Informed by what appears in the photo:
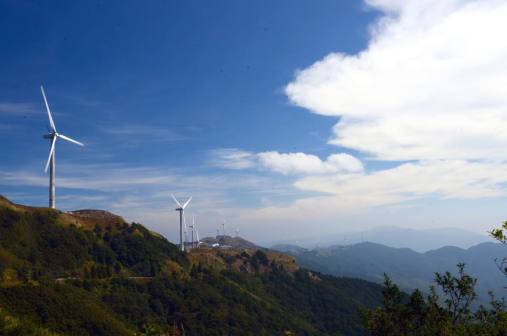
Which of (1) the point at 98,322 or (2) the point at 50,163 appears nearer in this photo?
(1) the point at 98,322

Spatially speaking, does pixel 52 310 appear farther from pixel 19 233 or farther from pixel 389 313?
pixel 389 313

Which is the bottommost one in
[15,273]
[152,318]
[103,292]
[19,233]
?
[152,318]

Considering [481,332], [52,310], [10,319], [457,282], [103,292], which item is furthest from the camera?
[103,292]

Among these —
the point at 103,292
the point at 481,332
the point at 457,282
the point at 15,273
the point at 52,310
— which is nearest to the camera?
the point at 481,332

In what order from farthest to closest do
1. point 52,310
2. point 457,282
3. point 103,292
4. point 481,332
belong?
point 103,292
point 52,310
point 457,282
point 481,332

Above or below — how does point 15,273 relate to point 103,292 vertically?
above

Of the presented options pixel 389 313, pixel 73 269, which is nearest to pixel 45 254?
pixel 73 269

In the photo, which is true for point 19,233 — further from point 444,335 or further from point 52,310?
point 444,335

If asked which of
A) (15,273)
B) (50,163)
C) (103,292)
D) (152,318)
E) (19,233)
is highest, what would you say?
(50,163)

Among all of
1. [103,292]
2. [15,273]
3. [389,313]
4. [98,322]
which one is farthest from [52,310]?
[389,313]
